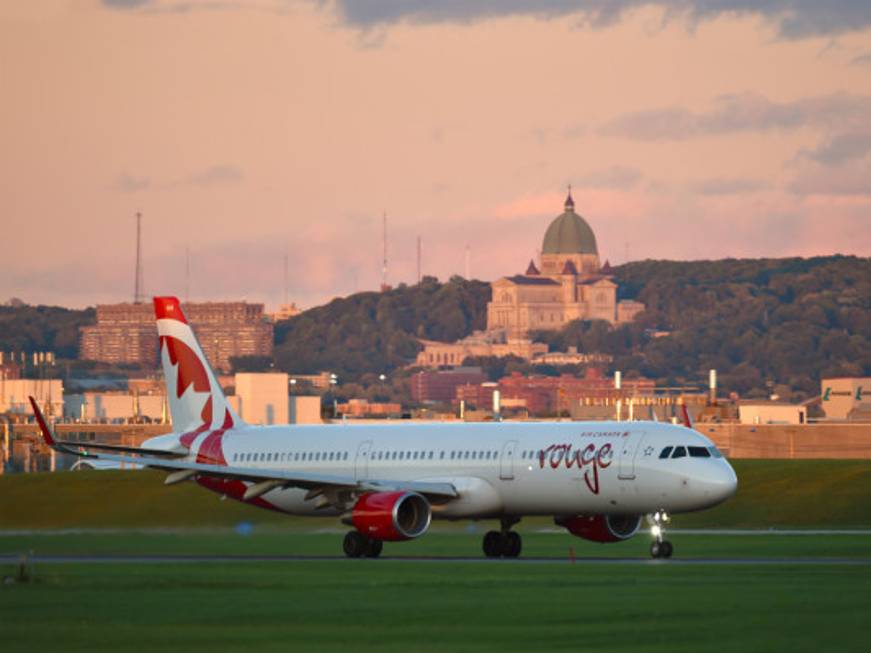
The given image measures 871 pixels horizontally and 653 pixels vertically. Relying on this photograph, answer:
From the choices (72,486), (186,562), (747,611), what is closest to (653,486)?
(186,562)

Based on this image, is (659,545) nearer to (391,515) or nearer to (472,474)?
(391,515)

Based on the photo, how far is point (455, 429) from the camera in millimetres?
68000

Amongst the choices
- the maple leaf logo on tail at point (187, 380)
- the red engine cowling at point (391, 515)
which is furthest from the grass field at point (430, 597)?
Answer: the maple leaf logo on tail at point (187, 380)

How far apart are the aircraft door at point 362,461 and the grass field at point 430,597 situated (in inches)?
99.7

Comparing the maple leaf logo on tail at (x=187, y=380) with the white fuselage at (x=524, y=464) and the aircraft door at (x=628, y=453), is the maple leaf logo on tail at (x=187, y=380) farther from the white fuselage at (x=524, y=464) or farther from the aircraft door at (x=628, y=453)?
the aircraft door at (x=628, y=453)

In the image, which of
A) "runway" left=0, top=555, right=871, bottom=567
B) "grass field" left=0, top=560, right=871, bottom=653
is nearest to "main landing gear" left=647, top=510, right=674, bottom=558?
"runway" left=0, top=555, right=871, bottom=567

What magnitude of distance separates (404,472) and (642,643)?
3319 cm

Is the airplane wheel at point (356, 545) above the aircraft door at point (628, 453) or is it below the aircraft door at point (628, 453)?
below

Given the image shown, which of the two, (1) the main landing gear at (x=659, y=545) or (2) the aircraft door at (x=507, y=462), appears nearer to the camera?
(1) the main landing gear at (x=659, y=545)

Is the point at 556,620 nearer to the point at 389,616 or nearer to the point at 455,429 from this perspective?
the point at 389,616

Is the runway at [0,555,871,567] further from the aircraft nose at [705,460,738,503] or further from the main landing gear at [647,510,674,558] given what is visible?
the aircraft nose at [705,460,738,503]

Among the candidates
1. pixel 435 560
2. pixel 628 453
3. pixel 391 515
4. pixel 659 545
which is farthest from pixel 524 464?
pixel 659 545

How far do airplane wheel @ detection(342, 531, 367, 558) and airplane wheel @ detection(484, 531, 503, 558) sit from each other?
Answer: 13.2ft

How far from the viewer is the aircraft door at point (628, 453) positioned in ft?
204
